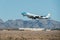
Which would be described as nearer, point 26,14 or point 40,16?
point 26,14

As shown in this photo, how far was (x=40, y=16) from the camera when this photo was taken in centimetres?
12300

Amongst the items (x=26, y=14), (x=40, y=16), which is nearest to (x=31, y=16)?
(x=26, y=14)

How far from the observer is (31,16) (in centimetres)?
11225

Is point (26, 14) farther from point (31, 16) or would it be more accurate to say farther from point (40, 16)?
point (40, 16)

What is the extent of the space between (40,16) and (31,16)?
11798mm

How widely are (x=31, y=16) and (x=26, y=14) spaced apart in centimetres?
353

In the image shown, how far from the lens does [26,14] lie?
376ft

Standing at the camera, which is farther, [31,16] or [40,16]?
[40,16]
